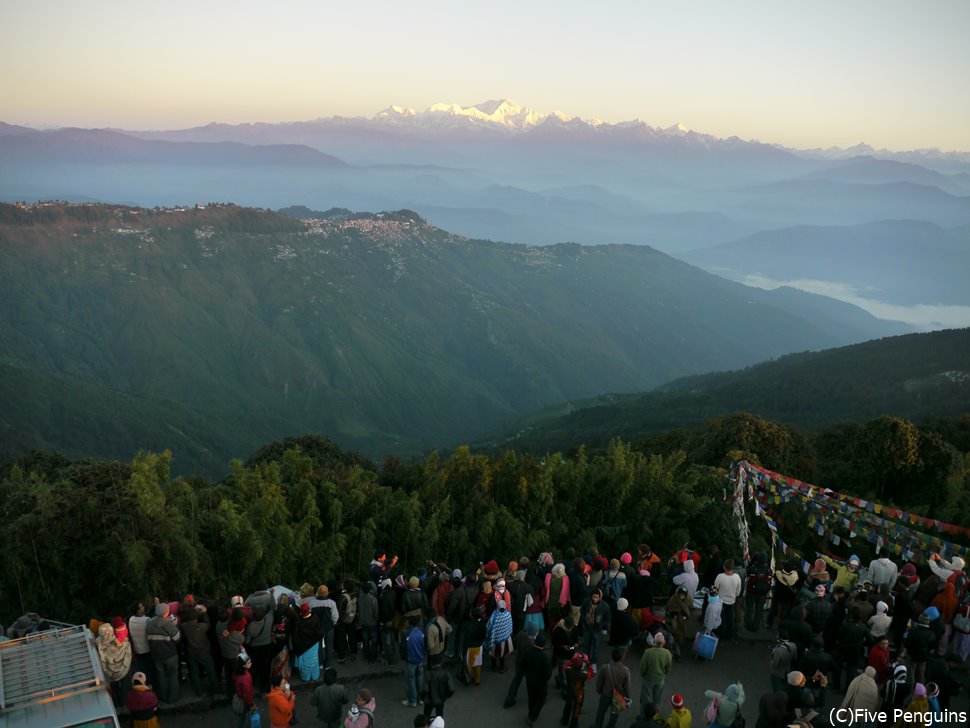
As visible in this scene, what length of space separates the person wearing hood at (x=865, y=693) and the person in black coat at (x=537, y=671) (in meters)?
4.34

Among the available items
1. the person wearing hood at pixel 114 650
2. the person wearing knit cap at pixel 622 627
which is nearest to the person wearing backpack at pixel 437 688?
the person wearing knit cap at pixel 622 627

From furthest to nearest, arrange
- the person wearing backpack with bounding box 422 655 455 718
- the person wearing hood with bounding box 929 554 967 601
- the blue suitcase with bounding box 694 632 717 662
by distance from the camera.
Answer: the blue suitcase with bounding box 694 632 717 662 → the person wearing hood with bounding box 929 554 967 601 → the person wearing backpack with bounding box 422 655 455 718

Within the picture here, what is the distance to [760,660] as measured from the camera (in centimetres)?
1327

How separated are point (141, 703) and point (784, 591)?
1119 centimetres

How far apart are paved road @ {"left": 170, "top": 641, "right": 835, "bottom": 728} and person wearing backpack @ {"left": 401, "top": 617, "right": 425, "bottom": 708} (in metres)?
0.26

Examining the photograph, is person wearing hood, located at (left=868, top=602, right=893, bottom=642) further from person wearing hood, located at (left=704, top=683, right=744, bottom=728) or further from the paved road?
person wearing hood, located at (left=704, top=683, right=744, bottom=728)

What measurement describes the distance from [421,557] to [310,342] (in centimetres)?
18742

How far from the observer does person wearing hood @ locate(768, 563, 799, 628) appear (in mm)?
13624

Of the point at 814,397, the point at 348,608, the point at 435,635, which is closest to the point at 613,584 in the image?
the point at 435,635

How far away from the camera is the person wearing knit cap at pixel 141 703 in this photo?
9.92 metres

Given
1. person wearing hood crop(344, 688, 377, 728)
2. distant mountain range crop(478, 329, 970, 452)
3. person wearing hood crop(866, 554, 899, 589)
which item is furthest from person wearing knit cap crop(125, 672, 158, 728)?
distant mountain range crop(478, 329, 970, 452)

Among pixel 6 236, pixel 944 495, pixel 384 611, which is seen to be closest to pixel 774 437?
pixel 944 495

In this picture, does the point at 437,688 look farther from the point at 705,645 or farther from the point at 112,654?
the point at 705,645

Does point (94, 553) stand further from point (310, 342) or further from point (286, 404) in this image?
point (310, 342)
